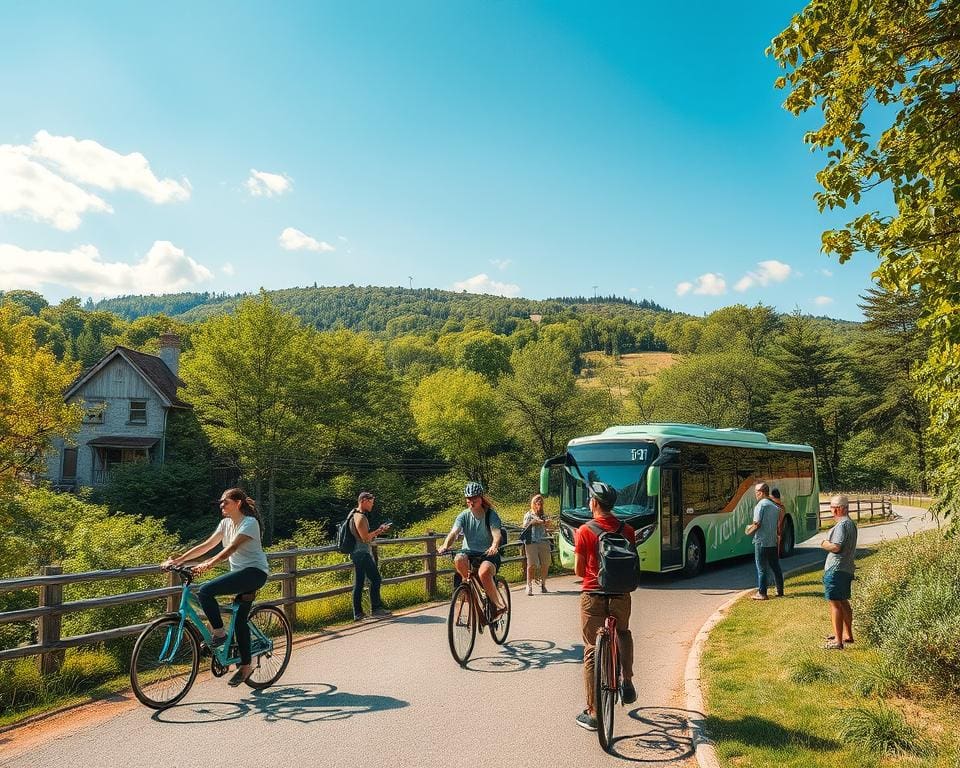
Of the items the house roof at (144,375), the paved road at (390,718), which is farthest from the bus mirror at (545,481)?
the house roof at (144,375)

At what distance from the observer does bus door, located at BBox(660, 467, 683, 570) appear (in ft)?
48.2

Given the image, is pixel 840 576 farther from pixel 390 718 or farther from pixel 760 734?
pixel 390 718

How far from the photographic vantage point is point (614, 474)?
1477 centimetres

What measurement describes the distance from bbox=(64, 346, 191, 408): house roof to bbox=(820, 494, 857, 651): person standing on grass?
44805 mm

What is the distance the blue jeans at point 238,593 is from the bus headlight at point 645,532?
9.26m

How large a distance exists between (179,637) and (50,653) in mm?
1782

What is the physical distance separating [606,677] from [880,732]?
6.73ft

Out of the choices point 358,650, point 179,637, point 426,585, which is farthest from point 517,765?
point 426,585

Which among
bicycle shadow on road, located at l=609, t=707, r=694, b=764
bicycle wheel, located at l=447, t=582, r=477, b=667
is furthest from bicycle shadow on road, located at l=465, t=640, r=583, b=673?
bicycle shadow on road, located at l=609, t=707, r=694, b=764

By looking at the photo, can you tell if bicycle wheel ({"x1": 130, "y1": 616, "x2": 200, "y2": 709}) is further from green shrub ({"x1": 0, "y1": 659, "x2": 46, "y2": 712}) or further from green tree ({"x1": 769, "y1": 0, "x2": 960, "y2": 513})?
green tree ({"x1": 769, "y1": 0, "x2": 960, "y2": 513})

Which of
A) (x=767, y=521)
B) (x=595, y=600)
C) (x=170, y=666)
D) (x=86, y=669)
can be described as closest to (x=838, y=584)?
(x=767, y=521)

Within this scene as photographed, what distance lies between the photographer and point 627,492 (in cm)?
1460

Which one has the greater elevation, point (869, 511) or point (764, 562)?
point (764, 562)

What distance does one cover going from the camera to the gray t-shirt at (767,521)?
39.1 ft
